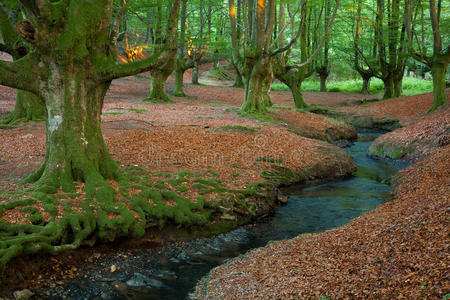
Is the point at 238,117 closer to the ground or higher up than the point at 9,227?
higher up

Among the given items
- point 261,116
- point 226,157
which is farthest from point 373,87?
point 226,157

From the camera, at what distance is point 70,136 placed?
23.1 ft

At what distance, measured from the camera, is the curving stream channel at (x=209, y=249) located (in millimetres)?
5379

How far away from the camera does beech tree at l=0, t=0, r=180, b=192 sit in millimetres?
6559

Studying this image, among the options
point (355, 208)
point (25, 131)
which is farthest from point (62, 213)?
point (25, 131)

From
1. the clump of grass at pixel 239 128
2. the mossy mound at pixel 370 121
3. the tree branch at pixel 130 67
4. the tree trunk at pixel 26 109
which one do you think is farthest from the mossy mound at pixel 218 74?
the tree branch at pixel 130 67

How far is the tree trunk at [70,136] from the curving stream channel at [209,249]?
1.64 meters

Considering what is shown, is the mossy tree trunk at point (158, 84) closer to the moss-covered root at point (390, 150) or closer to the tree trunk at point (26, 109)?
the tree trunk at point (26, 109)

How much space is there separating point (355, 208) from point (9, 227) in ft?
24.0

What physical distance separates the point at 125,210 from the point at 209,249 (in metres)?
1.70

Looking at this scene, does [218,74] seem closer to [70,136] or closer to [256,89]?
[256,89]

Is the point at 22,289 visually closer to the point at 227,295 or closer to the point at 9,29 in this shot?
the point at 227,295

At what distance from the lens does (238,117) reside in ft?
55.8

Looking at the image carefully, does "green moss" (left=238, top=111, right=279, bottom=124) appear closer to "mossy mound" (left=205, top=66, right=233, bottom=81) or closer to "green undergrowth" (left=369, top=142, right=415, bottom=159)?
"green undergrowth" (left=369, top=142, right=415, bottom=159)
